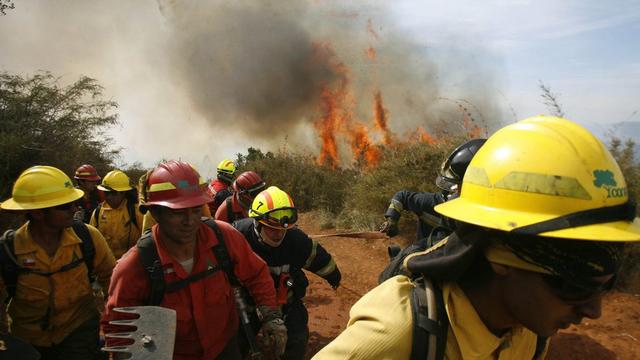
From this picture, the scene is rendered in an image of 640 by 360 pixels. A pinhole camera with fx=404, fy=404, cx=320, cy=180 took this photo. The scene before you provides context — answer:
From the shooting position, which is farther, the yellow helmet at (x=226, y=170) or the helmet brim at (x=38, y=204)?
the yellow helmet at (x=226, y=170)

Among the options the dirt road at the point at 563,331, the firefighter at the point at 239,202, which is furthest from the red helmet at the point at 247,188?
the dirt road at the point at 563,331

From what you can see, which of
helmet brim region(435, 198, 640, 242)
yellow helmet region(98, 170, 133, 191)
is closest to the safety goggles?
yellow helmet region(98, 170, 133, 191)

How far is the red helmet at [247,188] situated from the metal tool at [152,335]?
12.4 feet

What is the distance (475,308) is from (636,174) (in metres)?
7.85

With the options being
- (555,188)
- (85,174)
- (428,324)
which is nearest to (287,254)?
(428,324)

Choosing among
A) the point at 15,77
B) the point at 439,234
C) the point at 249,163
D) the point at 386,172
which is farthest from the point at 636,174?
the point at 15,77

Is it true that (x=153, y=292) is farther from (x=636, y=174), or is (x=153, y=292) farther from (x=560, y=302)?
(x=636, y=174)

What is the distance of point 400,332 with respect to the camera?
1.13 metres

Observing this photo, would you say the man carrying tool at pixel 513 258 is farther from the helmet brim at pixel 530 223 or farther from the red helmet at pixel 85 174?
the red helmet at pixel 85 174

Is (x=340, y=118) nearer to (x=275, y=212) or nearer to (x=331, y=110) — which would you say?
(x=331, y=110)

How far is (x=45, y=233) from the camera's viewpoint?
3201 mm

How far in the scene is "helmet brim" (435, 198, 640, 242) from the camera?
1.00 metres

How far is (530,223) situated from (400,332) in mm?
458

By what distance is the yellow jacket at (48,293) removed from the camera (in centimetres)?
305
